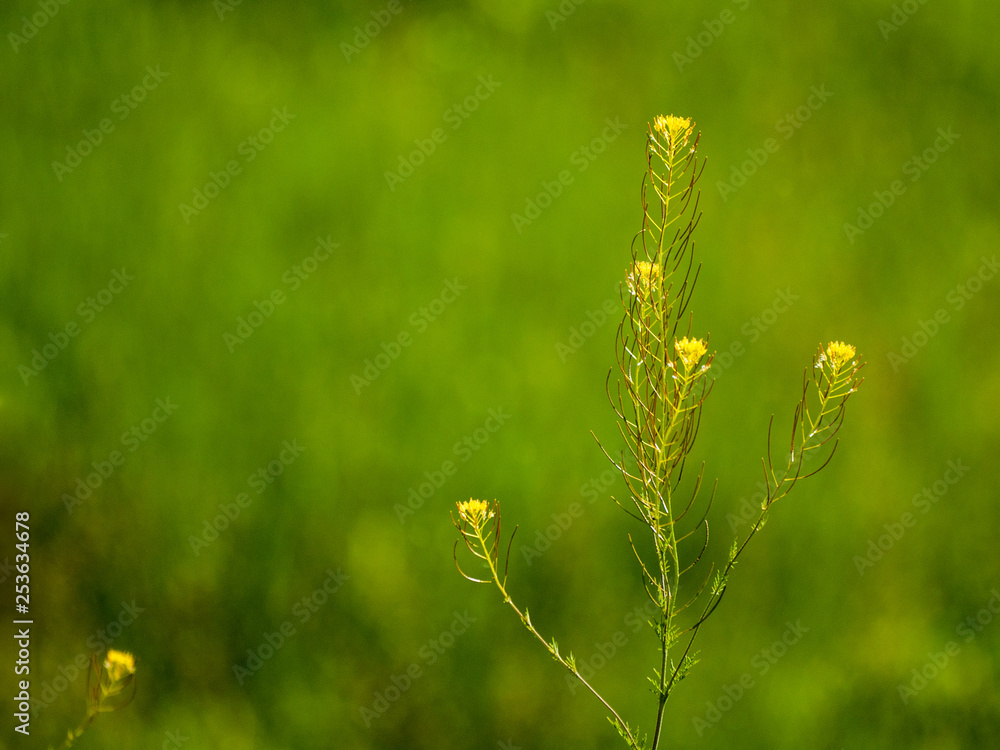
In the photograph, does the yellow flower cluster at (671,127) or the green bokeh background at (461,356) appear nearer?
the yellow flower cluster at (671,127)

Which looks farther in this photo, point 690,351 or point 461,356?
point 461,356

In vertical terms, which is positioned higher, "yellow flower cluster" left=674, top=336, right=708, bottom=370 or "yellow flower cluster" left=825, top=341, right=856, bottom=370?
"yellow flower cluster" left=825, top=341, right=856, bottom=370

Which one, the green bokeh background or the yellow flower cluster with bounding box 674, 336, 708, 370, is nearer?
the yellow flower cluster with bounding box 674, 336, 708, 370

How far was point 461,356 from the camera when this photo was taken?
5.23ft

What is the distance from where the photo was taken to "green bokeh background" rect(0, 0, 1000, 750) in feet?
5.06

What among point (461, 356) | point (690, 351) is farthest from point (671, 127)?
point (461, 356)

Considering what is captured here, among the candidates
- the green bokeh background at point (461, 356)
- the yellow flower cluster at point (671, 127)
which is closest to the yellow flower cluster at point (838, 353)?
the yellow flower cluster at point (671, 127)

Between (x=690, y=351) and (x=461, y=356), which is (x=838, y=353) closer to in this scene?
(x=690, y=351)

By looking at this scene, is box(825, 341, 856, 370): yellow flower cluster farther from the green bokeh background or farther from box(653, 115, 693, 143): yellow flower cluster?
the green bokeh background

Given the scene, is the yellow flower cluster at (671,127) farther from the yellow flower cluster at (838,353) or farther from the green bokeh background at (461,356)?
the green bokeh background at (461,356)

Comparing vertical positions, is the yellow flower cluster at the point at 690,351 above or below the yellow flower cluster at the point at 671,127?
below

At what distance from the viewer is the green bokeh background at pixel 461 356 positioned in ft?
5.06

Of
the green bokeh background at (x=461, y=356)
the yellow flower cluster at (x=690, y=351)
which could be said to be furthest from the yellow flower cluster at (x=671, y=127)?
the green bokeh background at (x=461, y=356)

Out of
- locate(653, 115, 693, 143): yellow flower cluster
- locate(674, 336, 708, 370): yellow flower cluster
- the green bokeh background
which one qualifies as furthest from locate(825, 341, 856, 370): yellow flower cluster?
the green bokeh background
